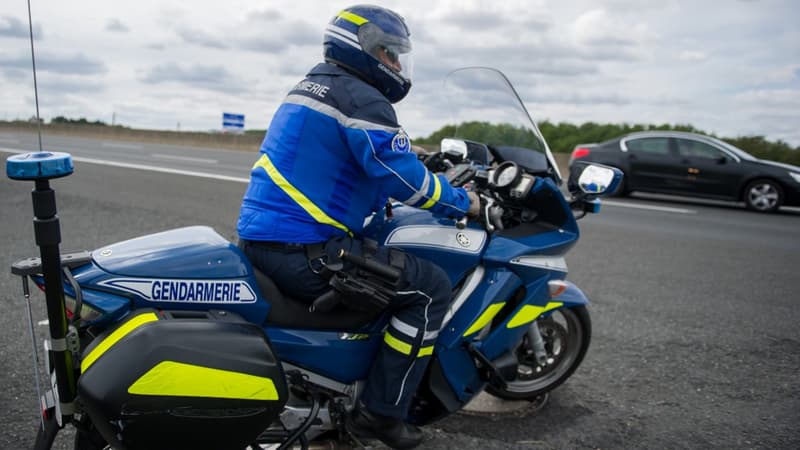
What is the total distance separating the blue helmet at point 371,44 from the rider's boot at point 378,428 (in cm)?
138

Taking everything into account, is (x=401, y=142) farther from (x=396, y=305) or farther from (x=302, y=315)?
(x=302, y=315)

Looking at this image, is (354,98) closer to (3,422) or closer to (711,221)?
(3,422)

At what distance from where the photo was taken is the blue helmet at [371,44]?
103 inches

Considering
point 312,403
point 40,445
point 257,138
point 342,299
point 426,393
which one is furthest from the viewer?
point 257,138

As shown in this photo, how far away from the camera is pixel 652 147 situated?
13992 millimetres

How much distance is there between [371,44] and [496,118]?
112cm

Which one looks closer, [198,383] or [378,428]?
[198,383]

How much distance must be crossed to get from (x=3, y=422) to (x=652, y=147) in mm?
13329

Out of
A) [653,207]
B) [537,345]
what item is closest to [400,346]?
[537,345]

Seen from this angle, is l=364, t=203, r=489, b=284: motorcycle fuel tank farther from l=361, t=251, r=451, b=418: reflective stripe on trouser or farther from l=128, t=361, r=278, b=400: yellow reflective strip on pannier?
l=128, t=361, r=278, b=400: yellow reflective strip on pannier

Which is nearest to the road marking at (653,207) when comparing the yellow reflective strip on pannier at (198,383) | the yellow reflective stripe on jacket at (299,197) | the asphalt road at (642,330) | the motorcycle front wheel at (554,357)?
the asphalt road at (642,330)

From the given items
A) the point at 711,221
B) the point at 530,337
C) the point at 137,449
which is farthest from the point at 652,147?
the point at 137,449

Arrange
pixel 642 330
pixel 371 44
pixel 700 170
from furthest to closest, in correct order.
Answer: pixel 700 170 < pixel 642 330 < pixel 371 44

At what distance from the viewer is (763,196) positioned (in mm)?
12836
